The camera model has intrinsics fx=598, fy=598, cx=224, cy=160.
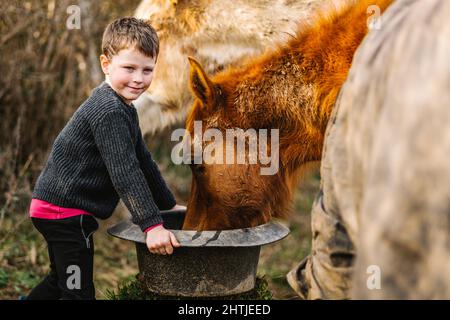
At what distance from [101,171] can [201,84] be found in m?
0.67

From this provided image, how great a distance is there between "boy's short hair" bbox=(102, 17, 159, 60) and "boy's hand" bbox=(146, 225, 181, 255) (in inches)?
33.8

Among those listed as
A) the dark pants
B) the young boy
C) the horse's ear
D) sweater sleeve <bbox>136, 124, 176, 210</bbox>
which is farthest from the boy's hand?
the horse's ear

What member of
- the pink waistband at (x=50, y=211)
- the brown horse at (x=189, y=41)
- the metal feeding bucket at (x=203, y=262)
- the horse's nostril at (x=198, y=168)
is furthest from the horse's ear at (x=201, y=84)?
the brown horse at (x=189, y=41)

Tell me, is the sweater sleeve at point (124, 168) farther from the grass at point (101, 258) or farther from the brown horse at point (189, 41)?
the brown horse at point (189, 41)

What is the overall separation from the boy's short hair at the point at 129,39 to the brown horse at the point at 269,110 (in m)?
0.30

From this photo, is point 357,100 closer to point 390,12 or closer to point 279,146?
point 390,12

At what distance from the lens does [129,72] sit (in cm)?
288

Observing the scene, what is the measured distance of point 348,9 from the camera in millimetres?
3330

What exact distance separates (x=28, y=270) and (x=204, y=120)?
258 cm

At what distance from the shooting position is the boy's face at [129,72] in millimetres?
2857

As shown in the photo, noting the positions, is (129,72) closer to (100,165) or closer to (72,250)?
(100,165)

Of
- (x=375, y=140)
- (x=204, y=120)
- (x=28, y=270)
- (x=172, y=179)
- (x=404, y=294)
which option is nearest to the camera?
(x=404, y=294)

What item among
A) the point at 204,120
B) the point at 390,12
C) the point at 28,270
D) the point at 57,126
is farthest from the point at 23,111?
the point at 390,12

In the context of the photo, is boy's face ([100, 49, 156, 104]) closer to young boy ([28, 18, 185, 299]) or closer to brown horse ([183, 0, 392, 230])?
young boy ([28, 18, 185, 299])
